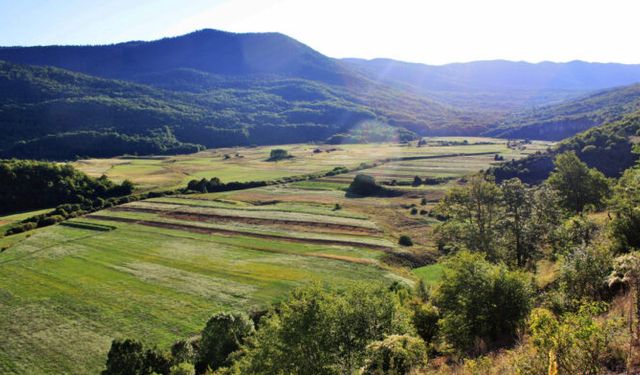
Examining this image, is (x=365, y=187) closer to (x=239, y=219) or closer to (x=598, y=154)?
(x=239, y=219)

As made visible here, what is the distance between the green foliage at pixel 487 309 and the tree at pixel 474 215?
16.5 metres

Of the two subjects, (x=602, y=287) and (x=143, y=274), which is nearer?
(x=602, y=287)

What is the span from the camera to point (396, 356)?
19.0m

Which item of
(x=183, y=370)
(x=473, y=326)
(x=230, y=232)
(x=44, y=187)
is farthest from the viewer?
(x=44, y=187)

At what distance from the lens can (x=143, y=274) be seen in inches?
2217

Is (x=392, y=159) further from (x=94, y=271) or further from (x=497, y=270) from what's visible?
(x=497, y=270)

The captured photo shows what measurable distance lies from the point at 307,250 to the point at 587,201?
4028cm

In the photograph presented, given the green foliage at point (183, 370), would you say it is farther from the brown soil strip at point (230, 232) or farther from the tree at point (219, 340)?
the brown soil strip at point (230, 232)

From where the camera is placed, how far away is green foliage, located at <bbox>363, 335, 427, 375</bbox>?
1872 centimetres

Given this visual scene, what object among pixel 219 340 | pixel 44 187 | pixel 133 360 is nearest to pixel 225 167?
pixel 44 187

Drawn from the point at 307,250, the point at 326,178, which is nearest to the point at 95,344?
the point at 307,250

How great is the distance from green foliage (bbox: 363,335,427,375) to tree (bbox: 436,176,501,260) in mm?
22817

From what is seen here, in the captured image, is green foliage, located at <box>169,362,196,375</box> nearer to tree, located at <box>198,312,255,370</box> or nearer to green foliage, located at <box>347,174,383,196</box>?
tree, located at <box>198,312,255,370</box>

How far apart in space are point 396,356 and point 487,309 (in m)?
7.48
